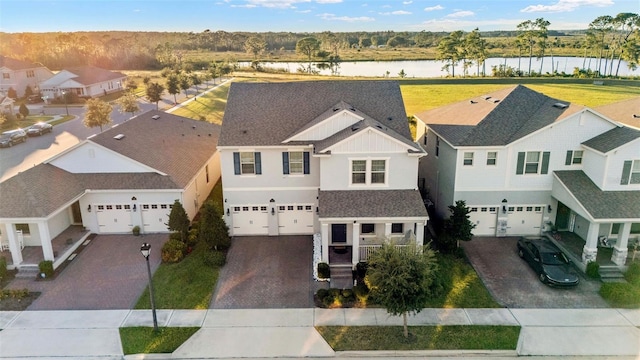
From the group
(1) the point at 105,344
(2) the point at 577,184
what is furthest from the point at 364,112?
(1) the point at 105,344

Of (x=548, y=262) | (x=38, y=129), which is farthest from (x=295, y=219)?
(x=38, y=129)

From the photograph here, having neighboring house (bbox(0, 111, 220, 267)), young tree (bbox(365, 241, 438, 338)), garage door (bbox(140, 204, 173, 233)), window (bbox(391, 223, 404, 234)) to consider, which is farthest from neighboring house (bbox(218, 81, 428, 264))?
neighboring house (bbox(0, 111, 220, 267))

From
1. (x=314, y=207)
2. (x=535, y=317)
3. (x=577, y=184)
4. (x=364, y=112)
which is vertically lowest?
(x=535, y=317)

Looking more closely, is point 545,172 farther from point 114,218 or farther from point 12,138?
point 12,138

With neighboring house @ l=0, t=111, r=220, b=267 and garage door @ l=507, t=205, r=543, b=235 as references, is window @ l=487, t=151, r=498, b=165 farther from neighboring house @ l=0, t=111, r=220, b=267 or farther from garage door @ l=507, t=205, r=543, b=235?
neighboring house @ l=0, t=111, r=220, b=267

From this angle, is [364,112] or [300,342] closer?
[300,342]

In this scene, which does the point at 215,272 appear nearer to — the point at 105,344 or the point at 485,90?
the point at 105,344

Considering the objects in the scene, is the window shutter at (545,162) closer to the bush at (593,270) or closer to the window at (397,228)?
the bush at (593,270)
